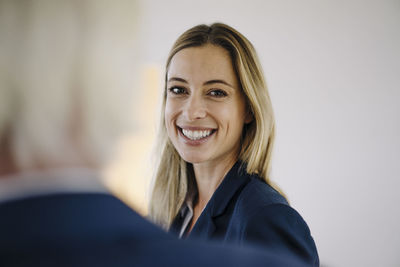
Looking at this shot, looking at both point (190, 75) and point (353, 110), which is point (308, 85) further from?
point (190, 75)

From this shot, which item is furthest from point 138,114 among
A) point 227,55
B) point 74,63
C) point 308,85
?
point 308,85

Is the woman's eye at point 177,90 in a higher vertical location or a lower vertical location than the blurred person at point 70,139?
higher

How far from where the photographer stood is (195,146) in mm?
1253

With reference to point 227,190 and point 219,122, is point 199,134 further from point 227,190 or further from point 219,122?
point 227,190

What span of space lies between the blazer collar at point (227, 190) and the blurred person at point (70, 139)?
0.76m

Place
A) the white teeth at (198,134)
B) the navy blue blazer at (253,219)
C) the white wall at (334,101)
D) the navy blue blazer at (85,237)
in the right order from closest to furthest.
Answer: the navy blue blazer at (85,237) → the navy blue blazer at (253,219) → the white teeth at (198,134) → the white wall at (334,101)

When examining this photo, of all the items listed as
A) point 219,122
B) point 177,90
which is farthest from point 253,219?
point 177,90

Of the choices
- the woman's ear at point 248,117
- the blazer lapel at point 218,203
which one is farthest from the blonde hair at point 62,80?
the woman's ear at point 248,117

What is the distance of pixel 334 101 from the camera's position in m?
2.83

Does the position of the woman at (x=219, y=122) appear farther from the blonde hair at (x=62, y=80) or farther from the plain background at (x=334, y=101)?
the plain background at (x=334, y=101)

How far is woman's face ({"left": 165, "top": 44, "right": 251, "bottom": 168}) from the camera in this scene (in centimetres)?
119

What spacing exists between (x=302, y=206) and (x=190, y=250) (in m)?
→ 2.77

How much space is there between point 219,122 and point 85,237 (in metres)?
0.94

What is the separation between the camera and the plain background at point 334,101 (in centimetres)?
274
